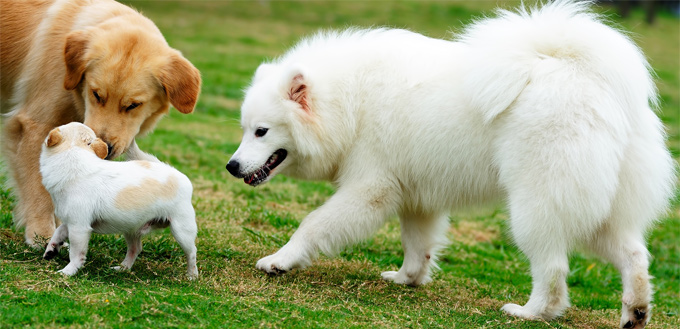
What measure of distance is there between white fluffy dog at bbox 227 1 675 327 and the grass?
1.25ft

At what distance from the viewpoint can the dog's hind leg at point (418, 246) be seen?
5.70 meters

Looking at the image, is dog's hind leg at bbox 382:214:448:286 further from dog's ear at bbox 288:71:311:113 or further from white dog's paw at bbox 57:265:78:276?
white dog's paw at bbox 57:265:78:276

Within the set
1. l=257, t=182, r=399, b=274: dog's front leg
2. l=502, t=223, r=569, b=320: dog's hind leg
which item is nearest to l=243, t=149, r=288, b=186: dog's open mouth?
l=257, t=182, r=399, b=274: dog's front leg

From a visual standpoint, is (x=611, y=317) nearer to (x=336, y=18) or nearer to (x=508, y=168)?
(x=508, y=168)

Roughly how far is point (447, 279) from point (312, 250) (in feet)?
5.25

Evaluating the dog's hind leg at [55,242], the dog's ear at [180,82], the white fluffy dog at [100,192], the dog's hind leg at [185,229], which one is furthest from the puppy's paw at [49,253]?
the dog's ear at [180,82]

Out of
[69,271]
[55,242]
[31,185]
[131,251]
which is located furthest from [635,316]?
[31,185]

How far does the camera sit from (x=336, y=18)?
93.0ft

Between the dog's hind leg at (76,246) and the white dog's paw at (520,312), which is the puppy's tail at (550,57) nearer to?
the white dog's paw at (520,312)

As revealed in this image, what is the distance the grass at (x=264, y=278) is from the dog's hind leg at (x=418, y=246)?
0.15 metres

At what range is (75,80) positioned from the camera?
193 inches

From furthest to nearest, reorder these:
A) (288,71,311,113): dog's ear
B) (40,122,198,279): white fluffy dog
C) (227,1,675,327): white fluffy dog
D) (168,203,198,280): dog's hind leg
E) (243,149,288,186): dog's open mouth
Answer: (243,149,288,186): dog's open mouth
(288,71,311,113): dog's ear
(227,1,675,327): white fluffy dog
(168,203,198,280): dog's hind leg
(40,122,198,279): white fluffy dog

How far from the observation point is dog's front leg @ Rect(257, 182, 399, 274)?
200 inches

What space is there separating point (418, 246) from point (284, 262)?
48.4 inches
